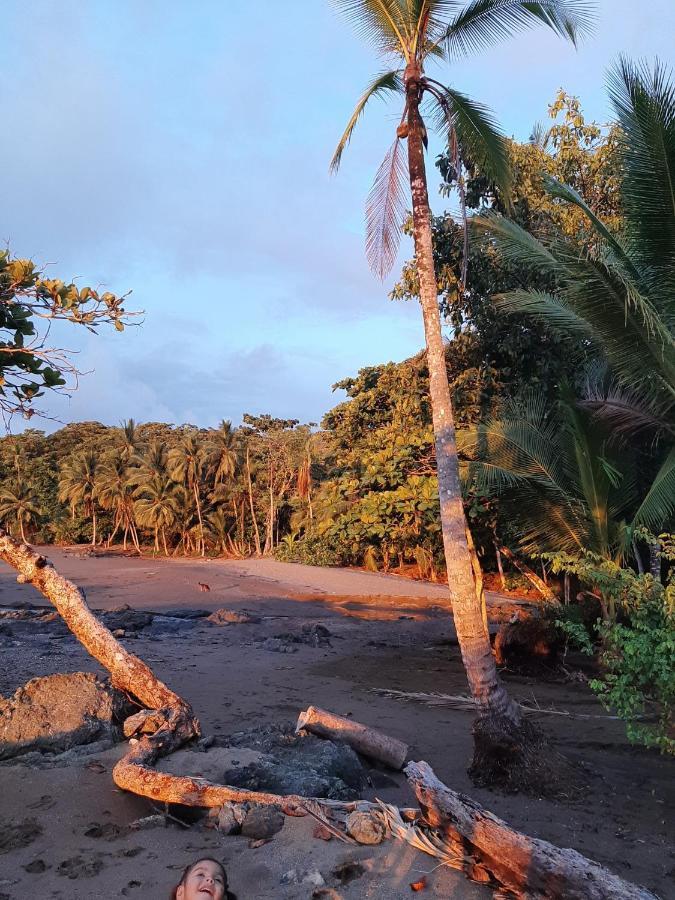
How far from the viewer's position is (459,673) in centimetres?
1159

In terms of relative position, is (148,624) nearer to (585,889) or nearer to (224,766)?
(224,766)

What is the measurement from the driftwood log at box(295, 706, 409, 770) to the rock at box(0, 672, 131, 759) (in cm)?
180

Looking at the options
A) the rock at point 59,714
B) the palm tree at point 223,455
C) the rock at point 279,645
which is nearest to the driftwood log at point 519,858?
the rock at point 59,714

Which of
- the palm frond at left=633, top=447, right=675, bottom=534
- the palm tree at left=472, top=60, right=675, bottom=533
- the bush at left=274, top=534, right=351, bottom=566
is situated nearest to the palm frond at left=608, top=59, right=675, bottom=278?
the palm tree at left=472, top=60, right=675, bottom=533

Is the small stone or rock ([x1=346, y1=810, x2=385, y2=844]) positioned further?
the small stone

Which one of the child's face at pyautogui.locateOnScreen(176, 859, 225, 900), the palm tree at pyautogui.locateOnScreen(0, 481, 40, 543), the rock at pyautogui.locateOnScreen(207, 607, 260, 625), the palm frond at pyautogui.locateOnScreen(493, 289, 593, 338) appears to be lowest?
the rock at pyautogui.locateOnScreen(207, 607, 260, 625)

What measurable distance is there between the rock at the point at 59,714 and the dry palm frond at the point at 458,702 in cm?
442

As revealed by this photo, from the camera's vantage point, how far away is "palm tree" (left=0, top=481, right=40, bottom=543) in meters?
53.8

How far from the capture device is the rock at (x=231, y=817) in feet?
14.1

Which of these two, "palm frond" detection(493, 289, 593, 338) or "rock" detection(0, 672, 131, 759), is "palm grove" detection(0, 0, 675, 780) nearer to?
"palm frond" detection(493, 289, 593, 338)

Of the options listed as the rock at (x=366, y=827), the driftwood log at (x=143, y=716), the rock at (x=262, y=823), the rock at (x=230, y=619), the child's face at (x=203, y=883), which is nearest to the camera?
the child's face at (x=203, y=883)

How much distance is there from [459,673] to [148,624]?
7062 mm

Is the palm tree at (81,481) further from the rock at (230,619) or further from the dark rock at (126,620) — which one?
the rock at (230,619)

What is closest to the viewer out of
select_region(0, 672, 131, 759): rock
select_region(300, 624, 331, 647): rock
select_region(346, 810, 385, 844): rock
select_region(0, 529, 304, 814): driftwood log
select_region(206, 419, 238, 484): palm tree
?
select_region(346, 810, 385, 844): rock
